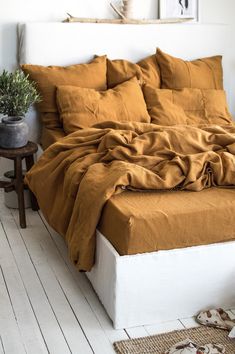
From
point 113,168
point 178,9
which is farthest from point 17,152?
point 178,9

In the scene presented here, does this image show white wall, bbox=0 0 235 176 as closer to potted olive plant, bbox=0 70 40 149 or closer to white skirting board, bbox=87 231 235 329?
potted olive plant, bbox=0 70 40 149

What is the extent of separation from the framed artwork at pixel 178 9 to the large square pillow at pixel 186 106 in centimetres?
67

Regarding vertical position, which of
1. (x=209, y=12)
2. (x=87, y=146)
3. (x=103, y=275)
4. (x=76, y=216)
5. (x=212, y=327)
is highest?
(x=209, y=12)

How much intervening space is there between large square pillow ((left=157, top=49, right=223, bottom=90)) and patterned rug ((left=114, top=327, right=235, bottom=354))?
2183 millimetres

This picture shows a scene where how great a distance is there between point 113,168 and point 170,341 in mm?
879

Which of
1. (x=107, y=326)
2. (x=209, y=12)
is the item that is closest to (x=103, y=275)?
(x=107, y=326)

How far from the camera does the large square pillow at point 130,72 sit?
167 inches

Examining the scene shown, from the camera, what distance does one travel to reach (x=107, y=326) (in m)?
2.68

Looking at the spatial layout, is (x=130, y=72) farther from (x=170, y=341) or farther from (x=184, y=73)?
(x=170, y=341)

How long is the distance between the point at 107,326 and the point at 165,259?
406 millimetres

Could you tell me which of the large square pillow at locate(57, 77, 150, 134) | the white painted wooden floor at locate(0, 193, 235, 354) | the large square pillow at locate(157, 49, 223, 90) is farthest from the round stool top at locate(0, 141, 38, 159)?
the large square pillow at locate(157, 49, 223, 90)

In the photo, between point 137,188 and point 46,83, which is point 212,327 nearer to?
point 137,188

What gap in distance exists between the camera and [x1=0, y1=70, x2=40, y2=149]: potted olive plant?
3648 mm

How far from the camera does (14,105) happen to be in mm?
3689
